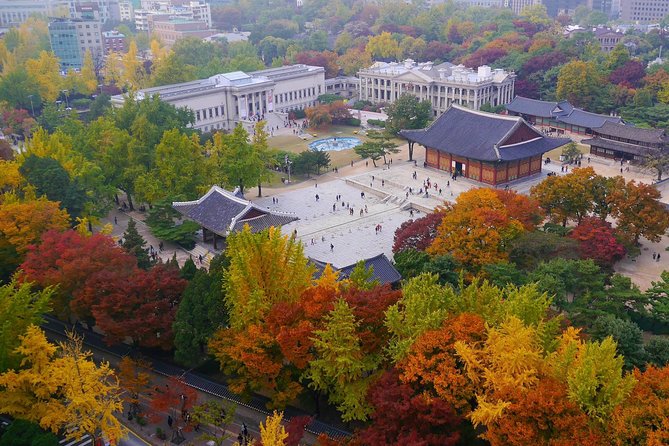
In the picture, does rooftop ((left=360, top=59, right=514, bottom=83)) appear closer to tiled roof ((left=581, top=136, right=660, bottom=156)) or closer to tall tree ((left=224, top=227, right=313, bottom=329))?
tiled roof ((left=581, top=136, right=660, bottom=156))

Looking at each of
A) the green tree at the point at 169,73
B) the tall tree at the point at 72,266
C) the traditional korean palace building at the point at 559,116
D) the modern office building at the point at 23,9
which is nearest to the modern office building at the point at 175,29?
the modern office building at the point at 23,9

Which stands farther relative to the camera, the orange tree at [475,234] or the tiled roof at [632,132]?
the tiled roof at [632,132]

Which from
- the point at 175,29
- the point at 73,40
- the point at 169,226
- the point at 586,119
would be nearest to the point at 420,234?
the point at 169,226

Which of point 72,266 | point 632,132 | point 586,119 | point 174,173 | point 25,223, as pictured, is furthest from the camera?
point 586,119

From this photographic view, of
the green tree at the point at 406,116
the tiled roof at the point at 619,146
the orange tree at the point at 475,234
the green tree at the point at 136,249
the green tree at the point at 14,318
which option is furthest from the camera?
the green tree at the point at 406,116

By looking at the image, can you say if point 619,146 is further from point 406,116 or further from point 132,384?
point 132,384

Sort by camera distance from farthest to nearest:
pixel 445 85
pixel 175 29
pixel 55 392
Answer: pixel 175 29 < pixel 445 85 < pixel 55 392

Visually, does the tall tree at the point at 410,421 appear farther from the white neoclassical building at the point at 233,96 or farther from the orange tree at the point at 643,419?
the white neoclassical building at the point at 233,96
